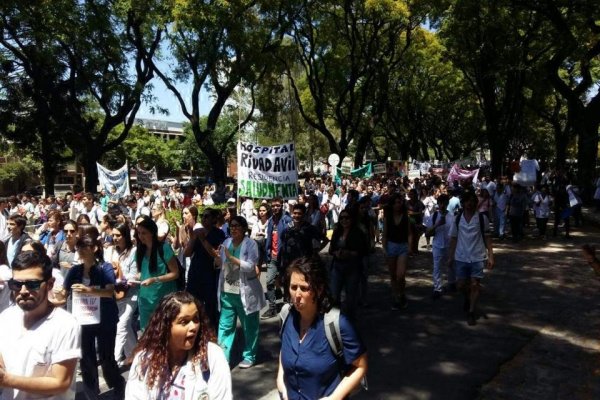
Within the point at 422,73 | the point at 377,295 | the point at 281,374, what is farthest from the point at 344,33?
the point at 281,374

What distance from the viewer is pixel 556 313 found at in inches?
280

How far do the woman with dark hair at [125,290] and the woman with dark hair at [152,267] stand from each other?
21 centimetres

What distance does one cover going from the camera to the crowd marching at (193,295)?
7.80 ft

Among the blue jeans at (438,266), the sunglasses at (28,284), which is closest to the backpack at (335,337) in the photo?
the sunglasses at (28,284)

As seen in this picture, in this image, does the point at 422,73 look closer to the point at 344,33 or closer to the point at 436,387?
the point at 344,33

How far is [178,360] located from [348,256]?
4170 millimetres

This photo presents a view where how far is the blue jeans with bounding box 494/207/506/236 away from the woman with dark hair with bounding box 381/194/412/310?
7328 millimetres

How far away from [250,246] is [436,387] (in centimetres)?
216

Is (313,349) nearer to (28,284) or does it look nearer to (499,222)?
(28,284)

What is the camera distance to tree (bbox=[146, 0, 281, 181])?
1753 centimetres

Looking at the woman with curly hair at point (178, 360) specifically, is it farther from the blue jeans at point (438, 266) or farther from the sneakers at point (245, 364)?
the blue jeans at point (438, 266)

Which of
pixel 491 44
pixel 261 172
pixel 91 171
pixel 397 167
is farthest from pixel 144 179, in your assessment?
pixel 397 167

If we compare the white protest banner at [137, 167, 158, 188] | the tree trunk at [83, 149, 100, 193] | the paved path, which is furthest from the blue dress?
the tree trunk at [83, 149, 100, 193]

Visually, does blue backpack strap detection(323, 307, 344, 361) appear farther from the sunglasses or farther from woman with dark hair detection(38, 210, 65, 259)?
woman with dark hair detection(38, 210, 65, 259)
